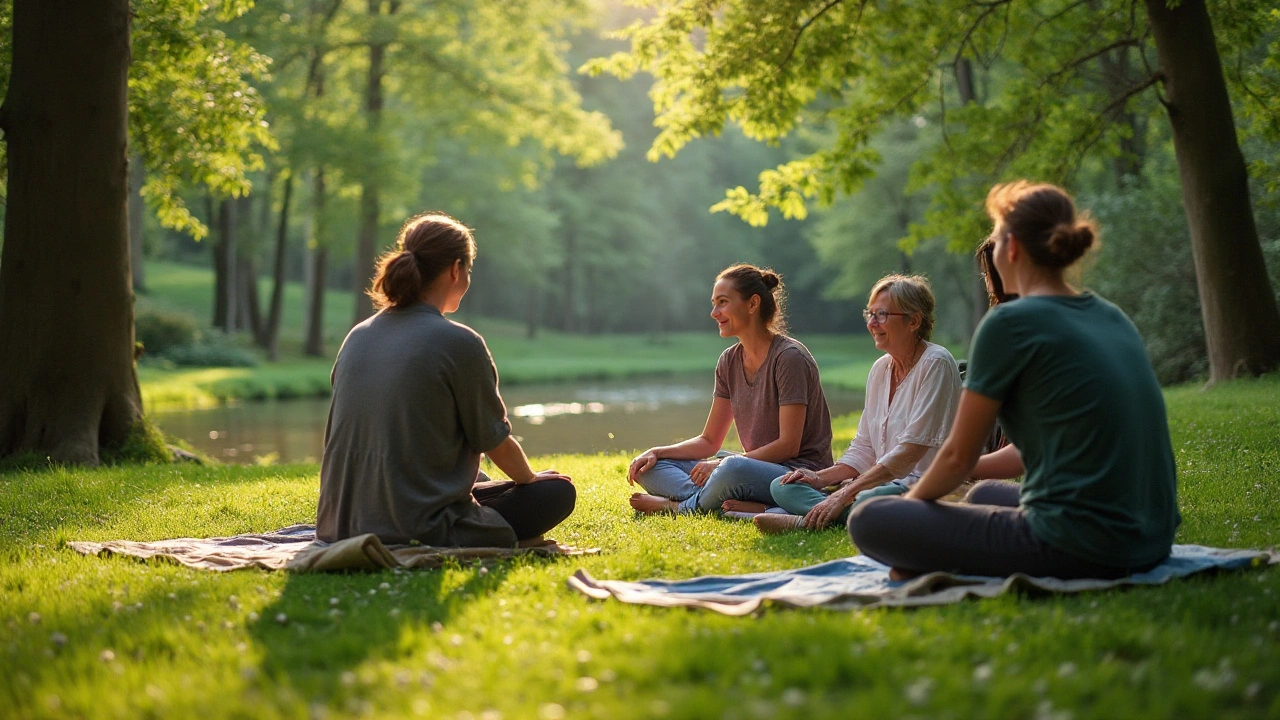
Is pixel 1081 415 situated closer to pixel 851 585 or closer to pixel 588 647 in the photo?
pixel 851 585

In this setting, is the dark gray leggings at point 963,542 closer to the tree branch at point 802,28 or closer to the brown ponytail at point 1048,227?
the brown ponytail at point 1048,227

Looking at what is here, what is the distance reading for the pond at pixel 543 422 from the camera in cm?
1523

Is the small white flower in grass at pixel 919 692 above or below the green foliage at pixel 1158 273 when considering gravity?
below

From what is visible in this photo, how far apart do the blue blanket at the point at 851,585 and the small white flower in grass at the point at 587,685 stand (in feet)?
3.25

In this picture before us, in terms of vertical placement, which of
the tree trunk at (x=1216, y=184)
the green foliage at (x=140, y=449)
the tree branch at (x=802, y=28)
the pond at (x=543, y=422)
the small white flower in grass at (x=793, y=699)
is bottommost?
the pond at (x=543, y=422)

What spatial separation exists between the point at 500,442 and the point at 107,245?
19.5 ft

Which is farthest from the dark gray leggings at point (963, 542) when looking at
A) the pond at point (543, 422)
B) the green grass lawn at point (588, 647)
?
the pond at point (543, 422)

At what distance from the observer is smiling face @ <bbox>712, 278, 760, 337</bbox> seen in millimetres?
6758

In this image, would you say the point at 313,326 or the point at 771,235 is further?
the point at 771,235

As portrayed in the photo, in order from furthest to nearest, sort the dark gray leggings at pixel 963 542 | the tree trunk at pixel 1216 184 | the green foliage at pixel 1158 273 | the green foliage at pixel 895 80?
the green foliage at pixel 1158 273 < the green foliage at pixel 895 80 < the tree trunk at pixel 1216 184 < the dark gray leggings at pixel 963 542

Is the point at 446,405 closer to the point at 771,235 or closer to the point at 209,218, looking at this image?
the point at 209,218

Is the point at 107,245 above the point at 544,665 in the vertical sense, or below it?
above

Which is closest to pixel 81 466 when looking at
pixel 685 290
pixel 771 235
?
pixel 685 290

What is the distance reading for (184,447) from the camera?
11352 millimetres
